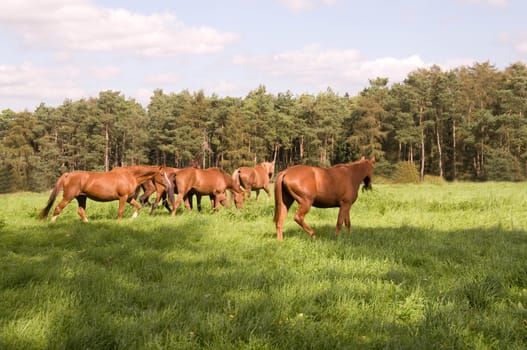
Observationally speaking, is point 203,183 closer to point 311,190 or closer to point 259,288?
point 311,190

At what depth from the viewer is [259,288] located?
5.74 meters

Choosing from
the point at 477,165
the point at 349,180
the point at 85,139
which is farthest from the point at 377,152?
the point at 349,180

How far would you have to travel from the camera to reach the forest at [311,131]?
61562 mm

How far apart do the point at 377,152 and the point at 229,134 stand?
26.1m

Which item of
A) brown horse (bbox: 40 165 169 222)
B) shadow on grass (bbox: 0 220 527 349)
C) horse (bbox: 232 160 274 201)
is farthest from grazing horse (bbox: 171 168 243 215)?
shadow on grass (bbox: 0 220 527 349)

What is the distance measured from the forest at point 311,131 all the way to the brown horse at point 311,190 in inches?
1980

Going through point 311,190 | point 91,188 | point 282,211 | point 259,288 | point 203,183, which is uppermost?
point 311,190

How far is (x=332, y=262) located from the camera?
7.11 meters

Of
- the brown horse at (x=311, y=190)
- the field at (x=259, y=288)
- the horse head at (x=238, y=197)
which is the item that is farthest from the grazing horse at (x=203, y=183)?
the brown horse at (x=311, y=190)

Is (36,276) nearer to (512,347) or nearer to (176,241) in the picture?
(176,241)

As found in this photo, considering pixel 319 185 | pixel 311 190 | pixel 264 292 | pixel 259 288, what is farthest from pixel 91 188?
pixel 264 292

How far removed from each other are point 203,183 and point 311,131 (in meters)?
64.4

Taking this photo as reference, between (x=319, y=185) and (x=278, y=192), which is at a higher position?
(x=319, y=185)

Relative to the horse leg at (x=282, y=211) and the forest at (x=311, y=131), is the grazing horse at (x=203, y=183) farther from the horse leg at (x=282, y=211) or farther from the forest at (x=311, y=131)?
the forest at (x=311, y=131)
